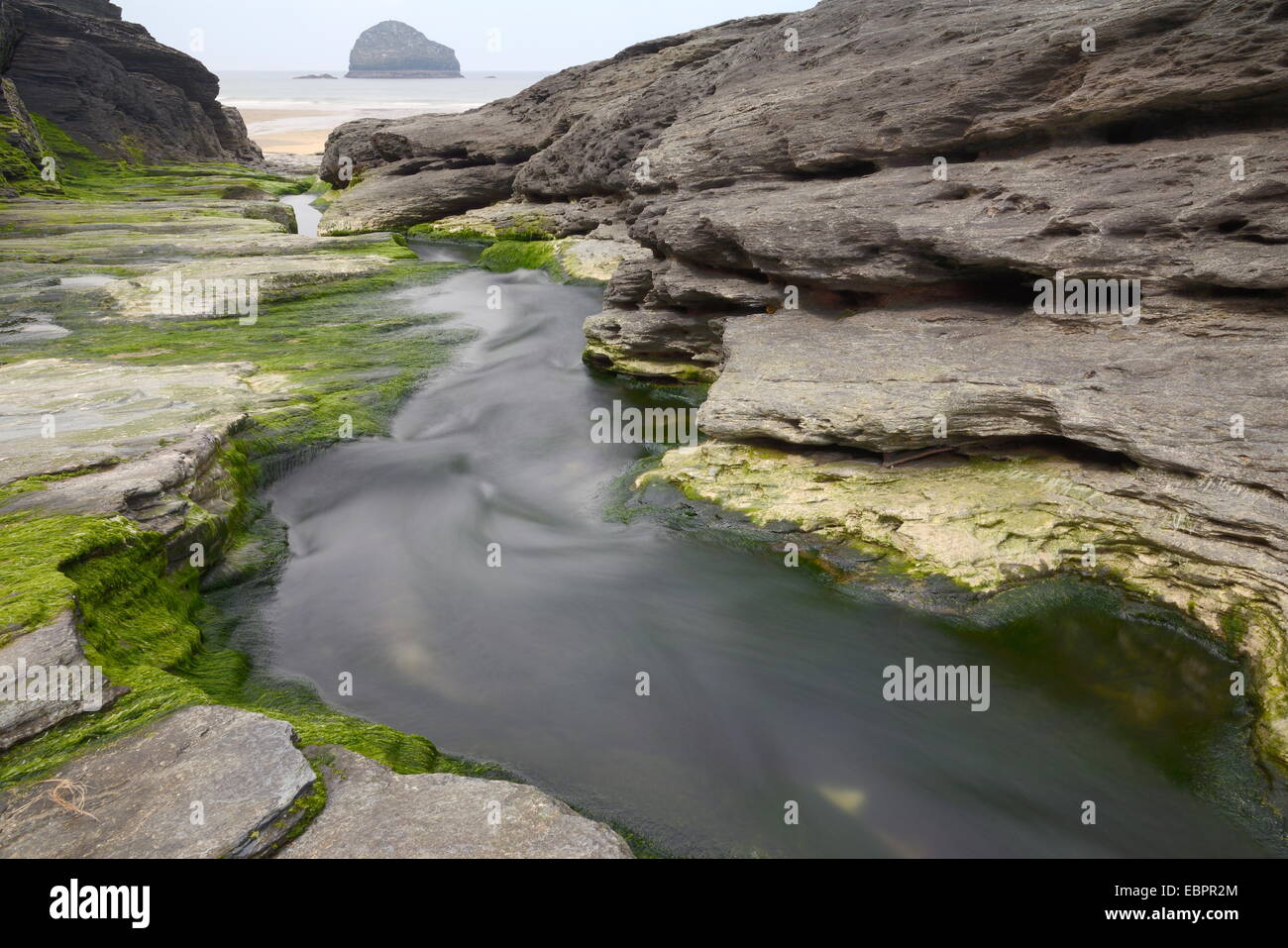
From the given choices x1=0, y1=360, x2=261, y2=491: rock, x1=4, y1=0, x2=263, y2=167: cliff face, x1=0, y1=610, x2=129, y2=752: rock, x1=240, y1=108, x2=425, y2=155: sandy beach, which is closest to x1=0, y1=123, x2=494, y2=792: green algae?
x1=0, y1=610, x2=129, y2=752: rock

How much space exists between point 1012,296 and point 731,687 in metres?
8.49

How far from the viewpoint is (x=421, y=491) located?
1380cm

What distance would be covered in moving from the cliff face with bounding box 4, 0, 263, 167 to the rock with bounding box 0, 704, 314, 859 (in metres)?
57.2

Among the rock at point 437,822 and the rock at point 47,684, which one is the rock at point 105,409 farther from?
the rock at point 437,822

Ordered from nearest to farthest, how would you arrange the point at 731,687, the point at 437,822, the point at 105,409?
the point at 437,822 < the point at 731,687 < the point at 105,409

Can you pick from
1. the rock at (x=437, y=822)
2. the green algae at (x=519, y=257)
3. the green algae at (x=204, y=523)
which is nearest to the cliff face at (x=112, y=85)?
the green algae at (x=204, y=523)

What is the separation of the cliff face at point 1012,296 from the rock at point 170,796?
7537 mm

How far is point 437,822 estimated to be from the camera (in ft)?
18.7

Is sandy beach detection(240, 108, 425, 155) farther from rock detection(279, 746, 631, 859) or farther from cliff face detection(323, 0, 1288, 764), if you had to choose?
rock detection(279, 746, 631, 859)

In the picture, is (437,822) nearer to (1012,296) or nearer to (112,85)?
(1012,296)

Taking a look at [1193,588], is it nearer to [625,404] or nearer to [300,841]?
[300,841]

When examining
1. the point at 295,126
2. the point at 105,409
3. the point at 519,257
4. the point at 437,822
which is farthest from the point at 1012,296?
the point at 295,126
